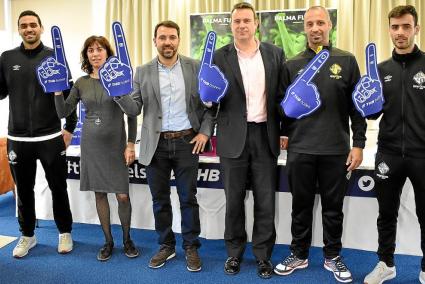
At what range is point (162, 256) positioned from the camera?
2.49m

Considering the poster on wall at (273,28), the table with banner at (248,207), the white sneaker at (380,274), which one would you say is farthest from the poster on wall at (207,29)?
the white sneaker at (380,274)

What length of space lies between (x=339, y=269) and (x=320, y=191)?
0.44 metres

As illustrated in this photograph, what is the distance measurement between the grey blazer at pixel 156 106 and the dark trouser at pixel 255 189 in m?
0.25

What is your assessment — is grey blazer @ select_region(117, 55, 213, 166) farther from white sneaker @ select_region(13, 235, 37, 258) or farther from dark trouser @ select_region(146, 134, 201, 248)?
white sneaker @ select_region(13, 235, 37, 258)

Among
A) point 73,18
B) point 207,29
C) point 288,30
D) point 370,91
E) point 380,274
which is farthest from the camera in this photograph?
point 73,18

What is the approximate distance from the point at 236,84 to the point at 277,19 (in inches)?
104

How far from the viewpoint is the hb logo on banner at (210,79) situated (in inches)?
82.6

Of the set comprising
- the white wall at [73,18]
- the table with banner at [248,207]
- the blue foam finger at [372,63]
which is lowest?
the table with banner at [248,207]

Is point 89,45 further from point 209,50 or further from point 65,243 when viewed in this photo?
point 65,243

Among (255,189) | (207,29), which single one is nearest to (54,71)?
(255,189)

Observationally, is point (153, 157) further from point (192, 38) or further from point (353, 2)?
point (353, 2)

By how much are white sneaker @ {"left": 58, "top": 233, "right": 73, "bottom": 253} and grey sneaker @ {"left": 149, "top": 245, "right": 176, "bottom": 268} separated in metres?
0.61

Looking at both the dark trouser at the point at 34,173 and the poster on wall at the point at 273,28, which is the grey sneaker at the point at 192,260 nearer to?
the dark trouser at the point at 34,173

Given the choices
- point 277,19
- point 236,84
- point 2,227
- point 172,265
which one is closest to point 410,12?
point 236,84
